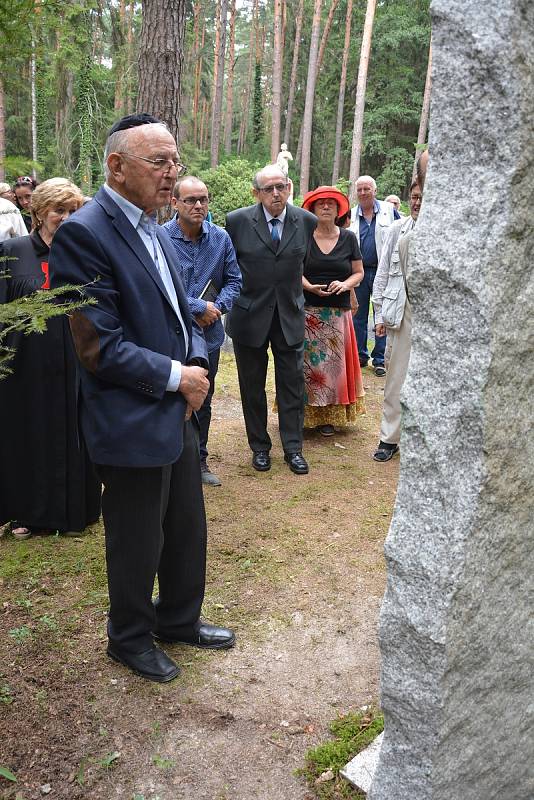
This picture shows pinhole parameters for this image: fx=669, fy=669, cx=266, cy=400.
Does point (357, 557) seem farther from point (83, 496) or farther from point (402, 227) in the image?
point (402, 227)

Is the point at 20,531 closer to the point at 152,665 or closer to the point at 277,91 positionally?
the point at 152,665

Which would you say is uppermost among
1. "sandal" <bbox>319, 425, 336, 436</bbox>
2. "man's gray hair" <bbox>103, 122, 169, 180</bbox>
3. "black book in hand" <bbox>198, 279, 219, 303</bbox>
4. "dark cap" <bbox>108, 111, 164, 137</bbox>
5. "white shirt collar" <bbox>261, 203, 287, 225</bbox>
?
"dark cap" <bbox>108, 111, 164, 137</bbox>

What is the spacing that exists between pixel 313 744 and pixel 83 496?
2.01 m

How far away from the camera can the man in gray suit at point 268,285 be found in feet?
15.4

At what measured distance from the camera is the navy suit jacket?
2.27 m

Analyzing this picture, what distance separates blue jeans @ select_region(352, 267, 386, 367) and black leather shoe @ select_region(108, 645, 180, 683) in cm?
523

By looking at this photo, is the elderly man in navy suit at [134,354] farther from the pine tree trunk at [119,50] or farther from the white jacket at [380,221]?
the pine tree trunk at [119,50]

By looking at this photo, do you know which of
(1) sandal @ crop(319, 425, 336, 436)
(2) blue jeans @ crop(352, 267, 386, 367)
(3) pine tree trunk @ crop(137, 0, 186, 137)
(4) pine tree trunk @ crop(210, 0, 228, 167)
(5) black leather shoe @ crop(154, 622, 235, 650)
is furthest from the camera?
(4) pine tree trunk @ crop(210, 0, 228, 167)

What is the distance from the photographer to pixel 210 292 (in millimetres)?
4434

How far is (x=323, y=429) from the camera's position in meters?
5.85

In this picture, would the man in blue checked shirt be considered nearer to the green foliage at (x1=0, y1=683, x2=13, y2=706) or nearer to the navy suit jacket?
the navy suit jacket

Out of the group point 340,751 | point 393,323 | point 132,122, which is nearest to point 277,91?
point 393,323

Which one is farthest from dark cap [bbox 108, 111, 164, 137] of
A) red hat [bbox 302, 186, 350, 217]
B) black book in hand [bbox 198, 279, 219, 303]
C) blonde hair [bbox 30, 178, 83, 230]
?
red hat [bbox 302, 186, 350, 217]

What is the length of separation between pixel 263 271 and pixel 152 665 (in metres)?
2.82
